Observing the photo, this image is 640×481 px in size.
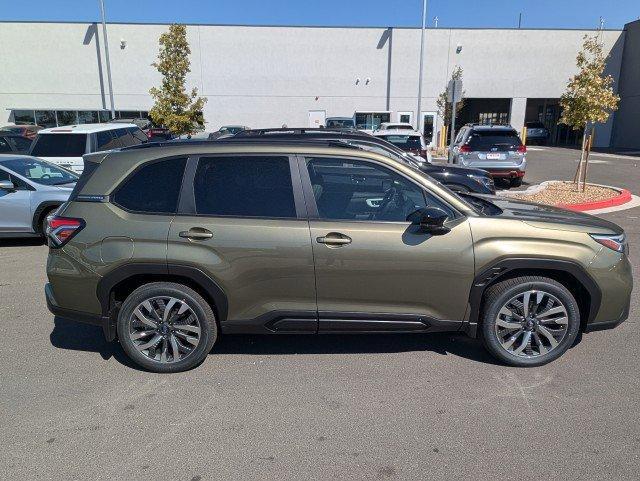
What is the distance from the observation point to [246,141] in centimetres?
375

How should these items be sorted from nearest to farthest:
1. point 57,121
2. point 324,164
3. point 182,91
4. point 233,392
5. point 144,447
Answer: point 144,447, point 233,392, point 324,164, point 182,91, point 57,121

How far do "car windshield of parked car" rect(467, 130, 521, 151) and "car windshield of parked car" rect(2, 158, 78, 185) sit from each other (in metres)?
9.92

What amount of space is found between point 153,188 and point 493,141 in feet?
36.8

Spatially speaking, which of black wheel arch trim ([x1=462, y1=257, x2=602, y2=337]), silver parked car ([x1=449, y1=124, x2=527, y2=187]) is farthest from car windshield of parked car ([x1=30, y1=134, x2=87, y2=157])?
silver parked car ([x1=449, y1=124, x2=527, y2=187])

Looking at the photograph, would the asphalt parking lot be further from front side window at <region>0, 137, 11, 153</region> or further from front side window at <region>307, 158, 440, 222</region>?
front side window at <region>0, 137, 11, 153</region>

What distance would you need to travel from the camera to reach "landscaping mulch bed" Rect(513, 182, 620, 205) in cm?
1081

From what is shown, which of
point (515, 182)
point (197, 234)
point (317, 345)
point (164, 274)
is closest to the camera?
point (197, 234)

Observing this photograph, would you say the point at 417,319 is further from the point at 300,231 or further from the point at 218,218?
→ the point at 218,218

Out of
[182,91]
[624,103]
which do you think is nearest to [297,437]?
[182,91]

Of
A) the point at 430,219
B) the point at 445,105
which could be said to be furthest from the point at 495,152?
the point at 445,105

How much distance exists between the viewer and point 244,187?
3600mm

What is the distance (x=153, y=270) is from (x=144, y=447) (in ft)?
4.14

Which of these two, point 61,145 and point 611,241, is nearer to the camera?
point 611,241

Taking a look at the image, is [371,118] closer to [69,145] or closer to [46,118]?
[46,118]
